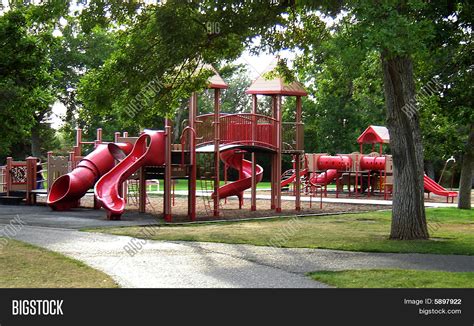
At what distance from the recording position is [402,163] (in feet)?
49.1

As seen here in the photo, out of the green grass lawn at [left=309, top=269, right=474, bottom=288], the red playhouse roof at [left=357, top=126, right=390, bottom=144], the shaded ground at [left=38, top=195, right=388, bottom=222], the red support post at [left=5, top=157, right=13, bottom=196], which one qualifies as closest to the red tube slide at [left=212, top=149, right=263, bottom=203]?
the shaded ground at [left=38, top=195, right=388, bottom=222]

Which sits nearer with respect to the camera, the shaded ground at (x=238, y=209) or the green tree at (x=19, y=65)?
the green tree at (x=19, y=65)

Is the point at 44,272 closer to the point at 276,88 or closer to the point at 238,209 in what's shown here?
the point at 238,209

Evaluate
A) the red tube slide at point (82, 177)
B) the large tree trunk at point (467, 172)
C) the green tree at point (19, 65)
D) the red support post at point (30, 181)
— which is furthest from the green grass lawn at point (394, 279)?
the red support post at point (30, 181)

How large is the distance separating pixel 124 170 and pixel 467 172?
1235 cm

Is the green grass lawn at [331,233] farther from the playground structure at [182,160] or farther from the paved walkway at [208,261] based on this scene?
the playground structure at [182,160]

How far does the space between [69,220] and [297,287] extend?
1135cm

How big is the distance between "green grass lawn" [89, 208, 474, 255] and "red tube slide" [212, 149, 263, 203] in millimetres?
5282

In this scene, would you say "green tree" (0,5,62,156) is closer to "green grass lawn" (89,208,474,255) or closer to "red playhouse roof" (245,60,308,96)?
"green grass lawn" (89,208,474,255)

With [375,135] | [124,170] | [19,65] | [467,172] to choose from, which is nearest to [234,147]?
[124,170]

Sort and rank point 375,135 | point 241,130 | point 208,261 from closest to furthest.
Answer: point 208,261
point 241,130
point 375,135

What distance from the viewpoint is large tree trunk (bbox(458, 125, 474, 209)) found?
24516 mm

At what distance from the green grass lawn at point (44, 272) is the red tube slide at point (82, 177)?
10.8 metres

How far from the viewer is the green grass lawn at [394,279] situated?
9312 mm
